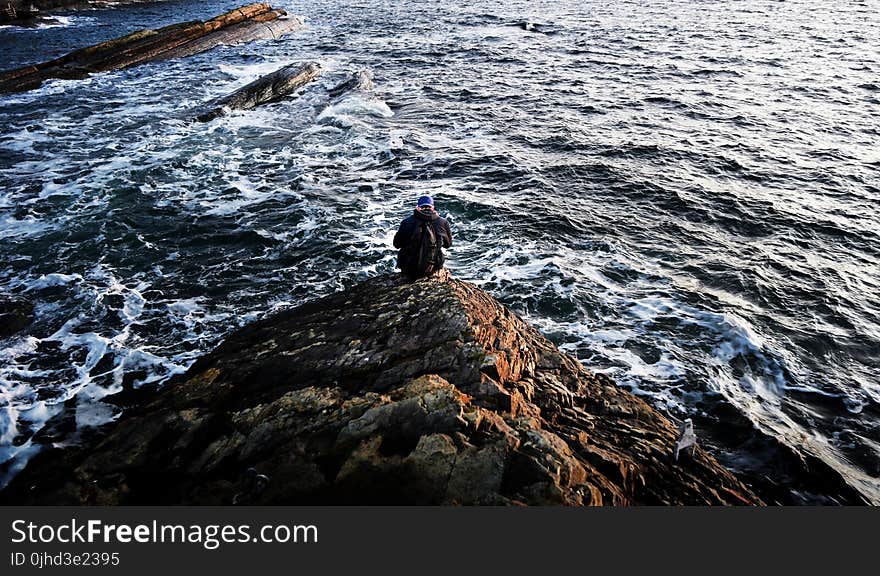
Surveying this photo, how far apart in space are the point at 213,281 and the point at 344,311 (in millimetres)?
5274

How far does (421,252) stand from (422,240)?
23 cm

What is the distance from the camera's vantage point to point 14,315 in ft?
34.0

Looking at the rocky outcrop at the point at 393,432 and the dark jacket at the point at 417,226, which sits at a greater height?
the dark jacket at the point at 417,226

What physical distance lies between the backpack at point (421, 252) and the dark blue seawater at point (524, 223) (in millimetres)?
3133

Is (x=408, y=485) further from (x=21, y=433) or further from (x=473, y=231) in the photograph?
(x=473, y=231)

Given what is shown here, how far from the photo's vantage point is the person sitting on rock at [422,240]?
355 inches

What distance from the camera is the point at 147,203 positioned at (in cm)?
1544

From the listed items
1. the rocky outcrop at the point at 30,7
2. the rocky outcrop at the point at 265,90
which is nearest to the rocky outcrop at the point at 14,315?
the rocky outcrop at the point at 265,90

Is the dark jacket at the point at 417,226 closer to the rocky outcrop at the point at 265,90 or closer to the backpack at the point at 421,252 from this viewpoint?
the backpack at the point at 421,252

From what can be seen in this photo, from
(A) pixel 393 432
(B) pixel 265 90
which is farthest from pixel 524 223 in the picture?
(B) pixel 265 90

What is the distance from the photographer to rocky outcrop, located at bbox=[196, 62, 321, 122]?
23.2 meters

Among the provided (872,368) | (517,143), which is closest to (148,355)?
(872,368)

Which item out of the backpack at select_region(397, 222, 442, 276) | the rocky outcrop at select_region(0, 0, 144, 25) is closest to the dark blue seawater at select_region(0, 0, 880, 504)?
the backpack at select_region(397, 222, 442, 276)

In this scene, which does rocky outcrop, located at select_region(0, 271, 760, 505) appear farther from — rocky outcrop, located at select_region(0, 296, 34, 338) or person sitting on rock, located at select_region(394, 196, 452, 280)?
rocky outcrop, located at select_region(0, 296, 34, 338)
